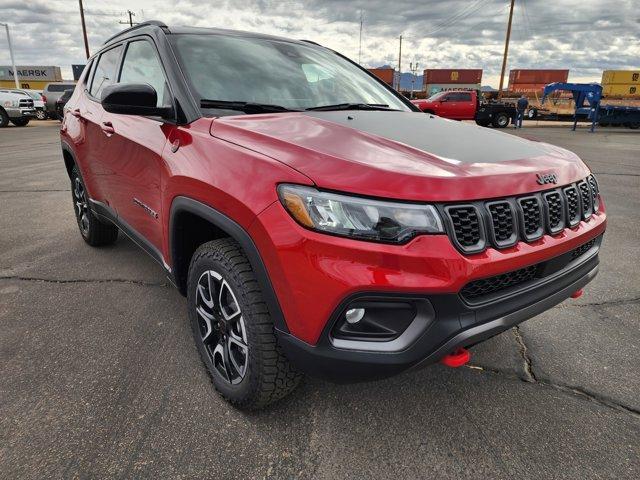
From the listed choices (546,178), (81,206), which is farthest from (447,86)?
(546,178)

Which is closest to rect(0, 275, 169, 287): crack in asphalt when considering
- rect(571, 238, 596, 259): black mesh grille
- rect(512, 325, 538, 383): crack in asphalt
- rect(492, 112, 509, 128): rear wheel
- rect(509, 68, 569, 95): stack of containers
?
rect(512, 325, 538, 383): crack in asphalt

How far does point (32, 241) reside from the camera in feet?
14.8

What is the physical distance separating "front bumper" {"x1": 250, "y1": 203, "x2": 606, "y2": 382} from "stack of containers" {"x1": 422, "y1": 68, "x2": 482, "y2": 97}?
2384 inches

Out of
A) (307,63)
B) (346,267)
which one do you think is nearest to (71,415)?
(346,267)

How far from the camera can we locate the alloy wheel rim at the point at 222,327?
6.30 feet

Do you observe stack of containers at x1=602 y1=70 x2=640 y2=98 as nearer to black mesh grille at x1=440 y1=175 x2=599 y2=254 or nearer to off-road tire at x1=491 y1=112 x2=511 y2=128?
off-road tire at x1=491 y1=112 x2=511 y2=128

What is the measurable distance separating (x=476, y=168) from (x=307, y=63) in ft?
5.36

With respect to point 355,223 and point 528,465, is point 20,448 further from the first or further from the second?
point 528,465

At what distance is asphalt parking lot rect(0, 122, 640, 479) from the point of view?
178 centimetres

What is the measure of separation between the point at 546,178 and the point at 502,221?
0.37m

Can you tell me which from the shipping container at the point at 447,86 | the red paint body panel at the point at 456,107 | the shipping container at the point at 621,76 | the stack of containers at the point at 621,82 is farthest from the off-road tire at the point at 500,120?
the shipping container at the point at 447,86

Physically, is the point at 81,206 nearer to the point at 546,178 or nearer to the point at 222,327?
the point at 222,327

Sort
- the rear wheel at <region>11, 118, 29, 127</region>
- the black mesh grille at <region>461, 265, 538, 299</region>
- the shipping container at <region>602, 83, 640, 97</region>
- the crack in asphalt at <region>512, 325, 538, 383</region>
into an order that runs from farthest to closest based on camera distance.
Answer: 1. the shipping container at <region>602, 83, 640, 97</region>
2. the rear wheel at <region>11, 118, 29, 127</region>
3. the crack in asphalt at <region>512, 325, 538, 383</region>
4. the black mesh grille at <region>461, 265, 538, 299</region>

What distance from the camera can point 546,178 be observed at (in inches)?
71.0
